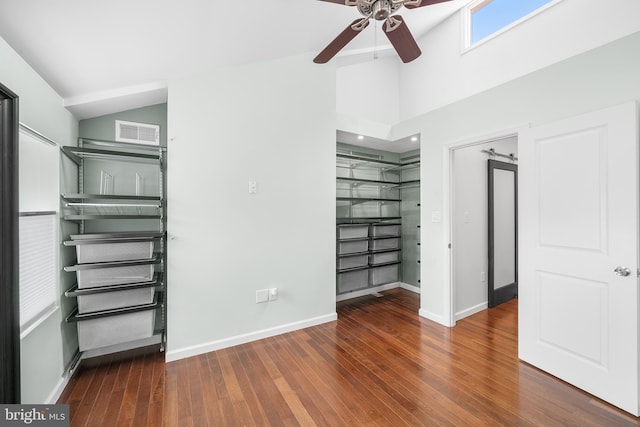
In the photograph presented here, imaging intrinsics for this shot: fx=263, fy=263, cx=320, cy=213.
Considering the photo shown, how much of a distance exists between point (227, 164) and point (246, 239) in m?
0.75

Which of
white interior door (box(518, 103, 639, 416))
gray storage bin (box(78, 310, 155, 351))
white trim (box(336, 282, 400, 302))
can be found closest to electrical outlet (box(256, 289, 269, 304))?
gray storage bin (box(78, 310, 155, 351))

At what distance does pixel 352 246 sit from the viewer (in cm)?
353

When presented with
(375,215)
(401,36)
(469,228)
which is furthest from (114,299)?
(469,228)

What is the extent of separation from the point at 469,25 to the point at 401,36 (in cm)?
170

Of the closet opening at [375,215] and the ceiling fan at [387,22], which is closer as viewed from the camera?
the ceiling fan at [387,22]

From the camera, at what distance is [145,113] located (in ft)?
8.66

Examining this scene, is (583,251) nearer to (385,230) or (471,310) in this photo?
(471,310)

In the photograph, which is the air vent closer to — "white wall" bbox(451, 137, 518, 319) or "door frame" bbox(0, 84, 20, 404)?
"door frame" bbox(0, 84, 20, 404)

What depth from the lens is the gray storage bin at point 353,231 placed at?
11.3 feet

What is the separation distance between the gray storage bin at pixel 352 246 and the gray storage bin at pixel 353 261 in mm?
79

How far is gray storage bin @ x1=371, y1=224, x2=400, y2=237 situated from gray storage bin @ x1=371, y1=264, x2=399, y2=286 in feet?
1.57

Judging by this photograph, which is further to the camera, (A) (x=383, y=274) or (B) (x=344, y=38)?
(A) (x=383, y=274)

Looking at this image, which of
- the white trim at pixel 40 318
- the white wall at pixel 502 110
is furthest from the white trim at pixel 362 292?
the white trim at pixel 40 318

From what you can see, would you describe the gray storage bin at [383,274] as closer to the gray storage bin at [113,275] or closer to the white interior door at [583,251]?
the white interior door at [583,251]
